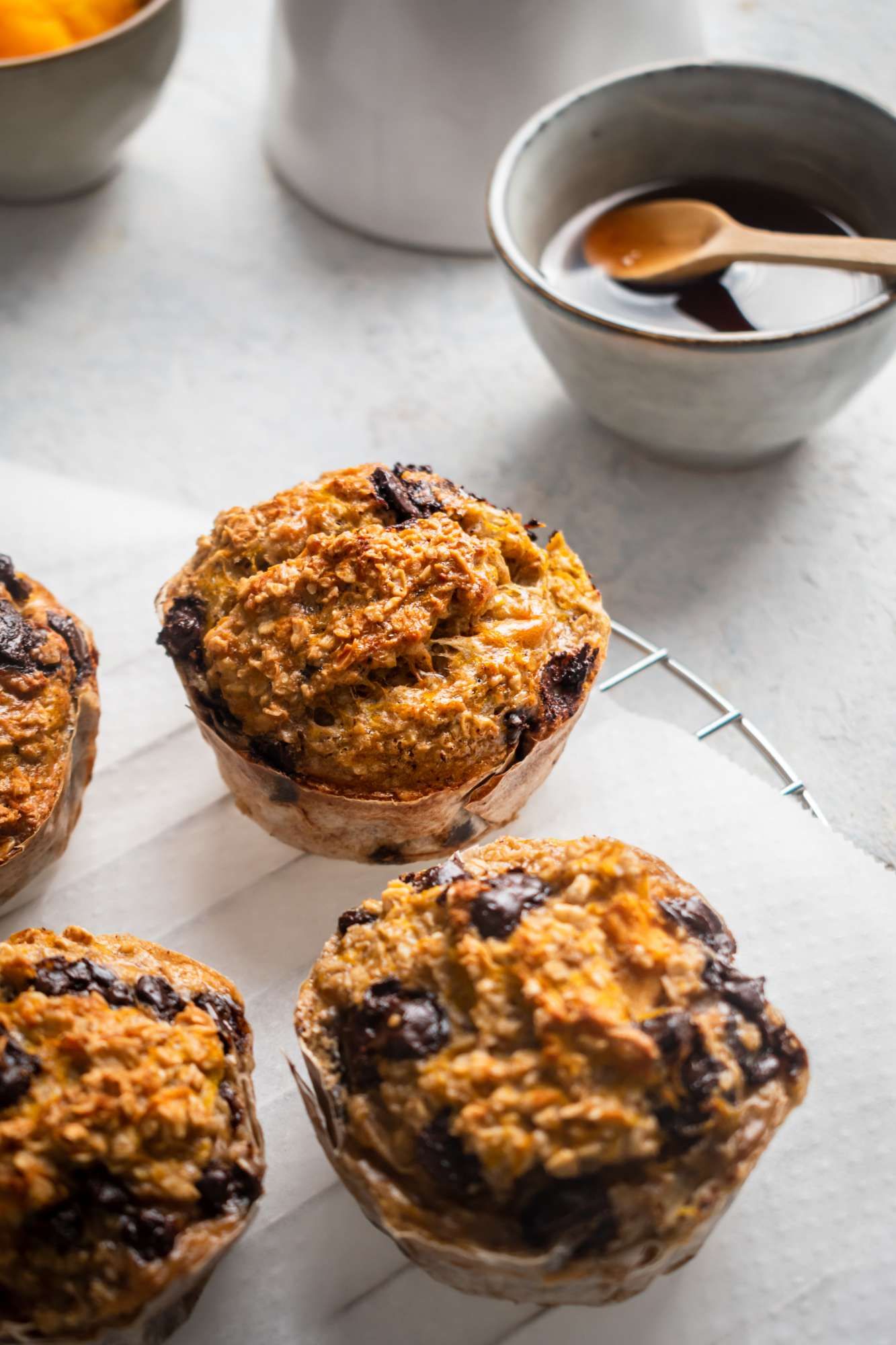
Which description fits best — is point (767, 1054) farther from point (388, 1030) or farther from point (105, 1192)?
point (105, 1192)

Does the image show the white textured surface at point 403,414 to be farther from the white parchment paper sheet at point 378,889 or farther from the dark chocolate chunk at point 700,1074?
the dark chocolate chunk at point 700,1074

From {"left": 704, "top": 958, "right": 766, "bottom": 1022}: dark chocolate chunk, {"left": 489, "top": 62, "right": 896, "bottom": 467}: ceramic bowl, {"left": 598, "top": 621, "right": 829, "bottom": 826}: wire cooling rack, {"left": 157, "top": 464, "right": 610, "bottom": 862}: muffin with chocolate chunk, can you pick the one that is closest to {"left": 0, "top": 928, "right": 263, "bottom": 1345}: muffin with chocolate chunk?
{"left": 157, "top": 464, "right": 610, "bottom": 862}: muffin with chocolate chunk

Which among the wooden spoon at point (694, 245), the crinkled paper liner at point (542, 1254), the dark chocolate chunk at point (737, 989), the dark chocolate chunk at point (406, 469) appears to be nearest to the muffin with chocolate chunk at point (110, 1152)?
the crinkled paper liner at point (542, 1254)

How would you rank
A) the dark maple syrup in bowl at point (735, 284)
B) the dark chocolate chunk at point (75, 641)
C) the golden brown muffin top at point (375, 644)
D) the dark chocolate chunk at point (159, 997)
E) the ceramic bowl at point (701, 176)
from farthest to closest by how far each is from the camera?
1. the dark maple syrup in bowl at point (735, 284)
2. the ceramic bowl at point (701, 176)
3. the dark chocolate chunk at point (75, 641)
4. the golden brown muffin top at point (375, 644)
5. the dark chocolate chunk at point (159, 997)

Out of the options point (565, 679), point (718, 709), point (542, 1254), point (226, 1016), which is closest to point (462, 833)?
point (565, 679)

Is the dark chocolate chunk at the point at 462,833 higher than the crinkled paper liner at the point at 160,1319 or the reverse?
higher

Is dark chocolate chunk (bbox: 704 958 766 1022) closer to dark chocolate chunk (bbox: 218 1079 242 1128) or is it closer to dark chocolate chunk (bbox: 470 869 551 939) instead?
dark chocolate chunk (bbox: 470 869 551 939)
